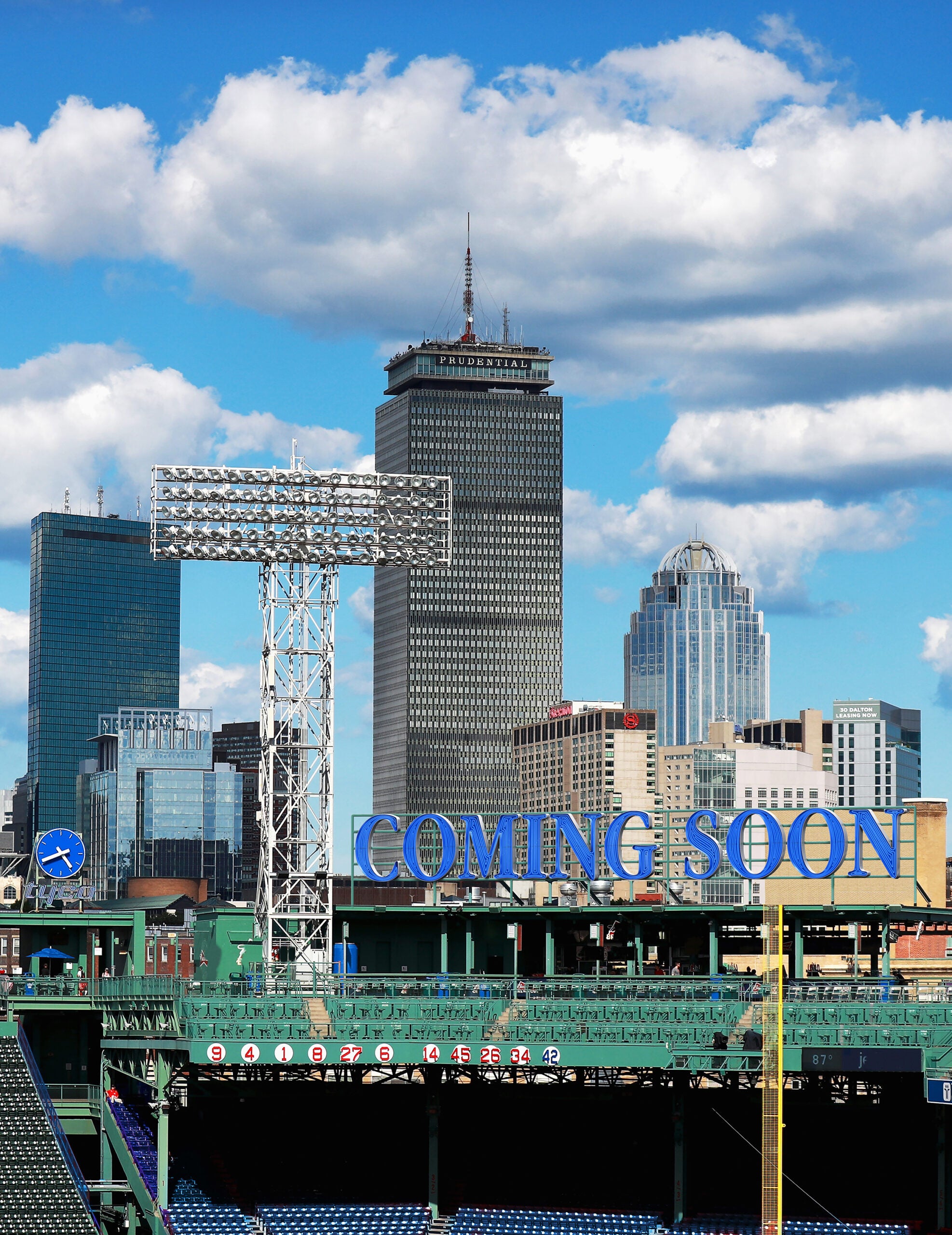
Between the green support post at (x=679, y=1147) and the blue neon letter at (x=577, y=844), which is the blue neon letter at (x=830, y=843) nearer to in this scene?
the blue neon letter at (x=577, y=844)

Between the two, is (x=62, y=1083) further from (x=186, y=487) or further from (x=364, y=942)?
(x=186, y=487)

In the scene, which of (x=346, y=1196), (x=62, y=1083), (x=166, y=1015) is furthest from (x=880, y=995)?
(x=62, y=1083)

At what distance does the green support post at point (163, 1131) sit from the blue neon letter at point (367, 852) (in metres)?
11.6

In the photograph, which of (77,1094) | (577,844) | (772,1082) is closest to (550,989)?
(577,844)

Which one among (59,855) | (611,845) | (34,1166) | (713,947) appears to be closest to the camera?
(34,1166)

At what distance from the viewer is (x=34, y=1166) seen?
62688 mm

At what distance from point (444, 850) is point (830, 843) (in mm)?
14885

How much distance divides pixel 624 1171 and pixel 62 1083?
2240 cm

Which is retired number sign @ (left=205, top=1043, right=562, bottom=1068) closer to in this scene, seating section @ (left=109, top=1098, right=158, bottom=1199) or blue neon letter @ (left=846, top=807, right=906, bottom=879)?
seating section @ (left=109, top=1098, right=158, bottom=1199)

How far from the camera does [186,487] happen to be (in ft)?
250

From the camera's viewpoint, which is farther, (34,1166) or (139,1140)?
(139,1140)

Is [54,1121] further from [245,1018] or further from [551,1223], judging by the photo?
[551,1223]

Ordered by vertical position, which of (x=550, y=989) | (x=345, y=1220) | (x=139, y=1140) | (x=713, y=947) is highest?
(x=713, y=947)

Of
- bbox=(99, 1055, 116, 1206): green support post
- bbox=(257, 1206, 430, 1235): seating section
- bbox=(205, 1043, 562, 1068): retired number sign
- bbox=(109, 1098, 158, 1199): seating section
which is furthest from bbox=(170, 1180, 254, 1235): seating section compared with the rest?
bbox=(205, 1043, 562, 1068): retired number sign
